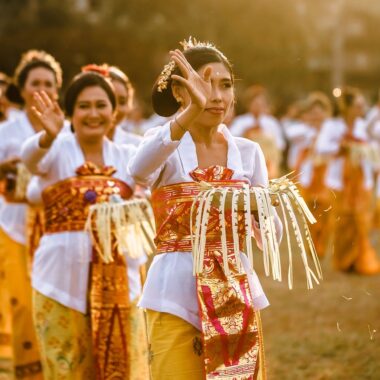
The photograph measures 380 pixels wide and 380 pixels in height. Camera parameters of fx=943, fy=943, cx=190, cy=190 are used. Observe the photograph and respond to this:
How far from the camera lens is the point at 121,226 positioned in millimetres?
4996

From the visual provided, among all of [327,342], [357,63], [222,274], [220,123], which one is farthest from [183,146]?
[357,63]

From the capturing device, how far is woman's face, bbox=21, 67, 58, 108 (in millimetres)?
6477

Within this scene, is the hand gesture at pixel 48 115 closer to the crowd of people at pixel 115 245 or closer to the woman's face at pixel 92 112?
the crowd of people at pixel 115 245

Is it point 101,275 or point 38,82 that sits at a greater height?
point 38,82

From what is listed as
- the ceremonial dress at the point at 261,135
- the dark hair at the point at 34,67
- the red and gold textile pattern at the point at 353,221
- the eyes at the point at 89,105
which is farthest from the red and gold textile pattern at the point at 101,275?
the ceremonial dress at the point at 261,135

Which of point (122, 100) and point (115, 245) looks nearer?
point (115, 245)

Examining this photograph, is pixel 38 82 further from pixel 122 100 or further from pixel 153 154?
pixel 153 154

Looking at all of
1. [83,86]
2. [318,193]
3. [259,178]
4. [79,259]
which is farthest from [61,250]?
[318,193]

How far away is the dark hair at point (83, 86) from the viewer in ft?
17.1

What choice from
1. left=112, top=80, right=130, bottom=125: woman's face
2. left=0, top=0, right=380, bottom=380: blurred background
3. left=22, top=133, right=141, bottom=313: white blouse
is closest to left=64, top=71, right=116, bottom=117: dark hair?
left=22, top=133, right=141, bottom=313: white blouse

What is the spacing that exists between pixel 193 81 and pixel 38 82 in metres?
3.02

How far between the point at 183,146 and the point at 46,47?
89.4 ft

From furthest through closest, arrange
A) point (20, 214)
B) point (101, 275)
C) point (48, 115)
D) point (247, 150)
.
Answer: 1. point (20, 214)
2. point (101, 275)
3. point (48, 115)
4. point (247, 150)

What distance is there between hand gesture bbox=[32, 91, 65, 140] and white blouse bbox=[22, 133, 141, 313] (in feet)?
0.52
